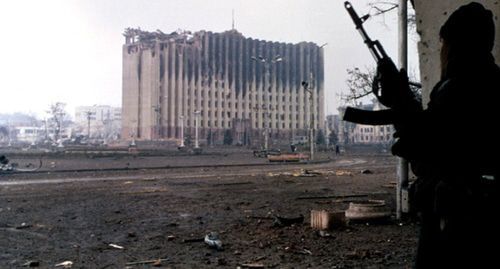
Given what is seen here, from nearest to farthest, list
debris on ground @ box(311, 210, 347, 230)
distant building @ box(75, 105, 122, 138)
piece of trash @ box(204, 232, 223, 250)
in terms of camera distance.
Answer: piece of trash @ box(204, 232, 223, 250) → debris on ground @ box(311, 210, 347, 230) → distant building @ box(75, 105, 122, 138)

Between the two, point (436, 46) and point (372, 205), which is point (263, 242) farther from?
point (436, 46)

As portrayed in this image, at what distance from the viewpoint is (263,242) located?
741cm

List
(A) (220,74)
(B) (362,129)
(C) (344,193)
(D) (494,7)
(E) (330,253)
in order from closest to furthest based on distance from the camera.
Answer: (D) (494,7) < (E) (330,253) < (C) (344,193) < (A) (220,74) < (B) (362,129)

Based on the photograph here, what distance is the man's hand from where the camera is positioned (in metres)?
2.47

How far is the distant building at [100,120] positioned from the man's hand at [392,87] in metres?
150

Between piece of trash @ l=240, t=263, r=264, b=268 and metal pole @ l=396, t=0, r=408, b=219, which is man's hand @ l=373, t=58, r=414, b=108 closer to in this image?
piece of trash @ l=240, t=263, r=264, b=268

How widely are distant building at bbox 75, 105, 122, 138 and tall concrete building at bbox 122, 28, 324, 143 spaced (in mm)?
47741

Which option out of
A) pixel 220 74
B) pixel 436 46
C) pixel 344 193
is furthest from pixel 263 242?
pixel 220 74

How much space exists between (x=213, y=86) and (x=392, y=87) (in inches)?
4323

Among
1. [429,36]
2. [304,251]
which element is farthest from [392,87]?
[429,36]

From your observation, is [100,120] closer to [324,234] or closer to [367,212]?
[367,212]

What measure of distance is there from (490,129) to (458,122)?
6.4 inches

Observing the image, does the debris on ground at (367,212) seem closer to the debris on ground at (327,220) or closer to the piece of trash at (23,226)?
the debris on ground at (327,220)

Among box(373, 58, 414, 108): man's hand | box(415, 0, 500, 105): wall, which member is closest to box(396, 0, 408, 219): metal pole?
box(415, 0, 500, 105): wall
